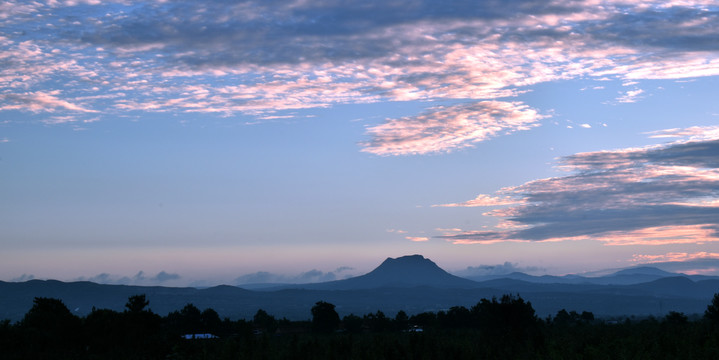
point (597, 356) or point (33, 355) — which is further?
point (33, 355)

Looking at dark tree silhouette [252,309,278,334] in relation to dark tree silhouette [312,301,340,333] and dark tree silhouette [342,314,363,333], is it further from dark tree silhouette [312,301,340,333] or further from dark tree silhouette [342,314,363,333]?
dark tree silhouette [342,314,363,333]

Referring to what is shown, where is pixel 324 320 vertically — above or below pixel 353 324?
above

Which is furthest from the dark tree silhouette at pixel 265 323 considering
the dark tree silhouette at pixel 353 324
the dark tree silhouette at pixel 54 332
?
the dark tree silhouette at pixel 54 332

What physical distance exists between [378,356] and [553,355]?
9.99 m

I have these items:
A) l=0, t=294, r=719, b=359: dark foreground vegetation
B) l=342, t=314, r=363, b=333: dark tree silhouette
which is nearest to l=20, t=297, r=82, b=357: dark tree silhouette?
l=0, t=294, r=719, b=359: dark foreground vegetation

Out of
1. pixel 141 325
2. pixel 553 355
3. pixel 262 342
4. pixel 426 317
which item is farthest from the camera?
pixel 426 317

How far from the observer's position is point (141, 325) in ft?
191

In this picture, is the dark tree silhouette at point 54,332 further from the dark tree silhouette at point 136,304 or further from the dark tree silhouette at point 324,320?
the dark tree silhouette at point 324,320

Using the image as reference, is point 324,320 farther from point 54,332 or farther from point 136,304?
point 54,332

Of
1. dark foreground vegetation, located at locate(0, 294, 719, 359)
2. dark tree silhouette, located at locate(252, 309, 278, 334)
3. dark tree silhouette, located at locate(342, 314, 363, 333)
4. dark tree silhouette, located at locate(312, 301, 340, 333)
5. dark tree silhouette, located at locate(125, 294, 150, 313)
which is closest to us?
dark foreground vegetation, located at locate(0, 294, 719, 359)

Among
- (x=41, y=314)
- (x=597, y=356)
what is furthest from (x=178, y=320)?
(x=597, y=356)

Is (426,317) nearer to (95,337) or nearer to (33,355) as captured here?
(95,337)

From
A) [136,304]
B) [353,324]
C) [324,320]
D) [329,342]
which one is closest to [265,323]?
[324,320]

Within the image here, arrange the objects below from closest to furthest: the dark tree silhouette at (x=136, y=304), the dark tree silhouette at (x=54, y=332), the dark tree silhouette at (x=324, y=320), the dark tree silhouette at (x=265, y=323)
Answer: the dark tree silhouette at (x=54, y=332)
the dark tree silhouette at (x=136, y=304)
the dark tree silhouette at (x=324, y=320)
the dark tree silhouette at (x=265, y=323)
